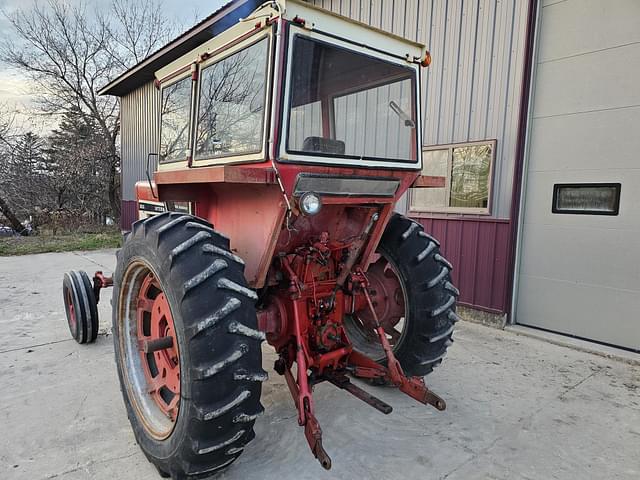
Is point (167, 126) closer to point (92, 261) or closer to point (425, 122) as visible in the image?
point (425, 122)

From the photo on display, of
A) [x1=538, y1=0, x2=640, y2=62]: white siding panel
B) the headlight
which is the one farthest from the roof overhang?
the headlight

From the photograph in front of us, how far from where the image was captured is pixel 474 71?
459 cm

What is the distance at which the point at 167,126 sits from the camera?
2.85 metres

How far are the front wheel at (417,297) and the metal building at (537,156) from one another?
1.88 meters

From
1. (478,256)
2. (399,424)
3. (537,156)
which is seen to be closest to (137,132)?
(478,256)

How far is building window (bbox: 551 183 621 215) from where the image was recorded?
372 cm

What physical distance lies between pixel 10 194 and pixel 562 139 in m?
15.8

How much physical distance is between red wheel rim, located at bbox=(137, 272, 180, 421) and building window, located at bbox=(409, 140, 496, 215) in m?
2.87

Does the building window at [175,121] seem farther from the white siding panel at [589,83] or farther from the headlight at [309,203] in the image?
the white siding panel at [589,83]

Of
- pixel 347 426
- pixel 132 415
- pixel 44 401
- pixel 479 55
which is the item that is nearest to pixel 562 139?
pixel 479 55

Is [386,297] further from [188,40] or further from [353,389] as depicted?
[188,40]

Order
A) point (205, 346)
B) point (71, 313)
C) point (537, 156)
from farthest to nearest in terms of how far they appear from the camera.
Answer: point (537, 156) < point (71, 313) < point (205, 346)

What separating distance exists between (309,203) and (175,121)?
1294 millimetres

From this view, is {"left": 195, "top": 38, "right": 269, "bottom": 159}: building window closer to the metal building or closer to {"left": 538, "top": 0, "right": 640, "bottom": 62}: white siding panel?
the metal building
